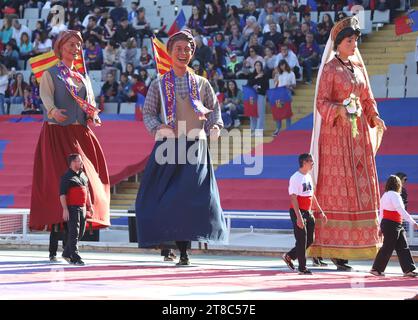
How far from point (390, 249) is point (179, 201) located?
7.41 ft

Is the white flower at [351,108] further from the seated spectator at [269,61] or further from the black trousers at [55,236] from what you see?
the seated spectator at [269,61]

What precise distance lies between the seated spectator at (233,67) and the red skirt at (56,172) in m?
9.77

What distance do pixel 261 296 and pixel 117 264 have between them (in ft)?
13.0

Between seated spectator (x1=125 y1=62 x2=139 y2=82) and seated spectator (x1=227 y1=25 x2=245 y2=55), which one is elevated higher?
seated spectator (x1=227 y1=25 x2=245 y2=55)

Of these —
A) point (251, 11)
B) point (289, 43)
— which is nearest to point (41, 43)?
point (251, 11)

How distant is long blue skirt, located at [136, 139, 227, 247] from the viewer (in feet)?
40.3

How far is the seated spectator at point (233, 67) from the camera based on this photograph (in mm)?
22891

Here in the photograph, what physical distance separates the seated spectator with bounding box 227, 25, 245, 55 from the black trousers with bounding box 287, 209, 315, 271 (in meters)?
11.9

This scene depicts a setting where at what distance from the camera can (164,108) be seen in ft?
41.2

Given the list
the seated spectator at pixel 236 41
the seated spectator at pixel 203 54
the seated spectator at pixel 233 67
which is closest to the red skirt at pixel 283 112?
the seated spectator at pixel 233 67

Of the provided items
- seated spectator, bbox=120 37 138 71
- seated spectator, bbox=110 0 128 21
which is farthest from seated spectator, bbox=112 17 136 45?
seated spectator, bbox=120 37 138 71

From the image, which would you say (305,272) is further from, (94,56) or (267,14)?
(94,56)

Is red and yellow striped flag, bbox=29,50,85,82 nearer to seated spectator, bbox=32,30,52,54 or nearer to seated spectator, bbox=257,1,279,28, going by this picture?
seated spectator, bbox=257,1,279,28

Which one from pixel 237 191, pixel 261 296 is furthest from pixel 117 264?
pixel 237 191
